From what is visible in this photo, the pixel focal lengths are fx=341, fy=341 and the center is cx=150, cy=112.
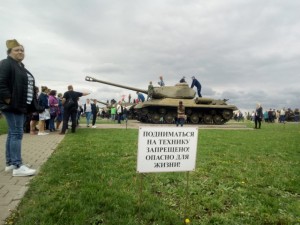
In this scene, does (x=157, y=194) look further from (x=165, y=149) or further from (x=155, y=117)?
(x=155, y=117)

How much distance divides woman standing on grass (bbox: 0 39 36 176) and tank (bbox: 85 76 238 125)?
58.7 feet

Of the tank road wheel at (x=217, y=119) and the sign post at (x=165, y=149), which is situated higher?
the tank road wheel at (x=217, y=119)

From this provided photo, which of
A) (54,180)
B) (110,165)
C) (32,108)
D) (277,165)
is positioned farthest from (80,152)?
(277,165)

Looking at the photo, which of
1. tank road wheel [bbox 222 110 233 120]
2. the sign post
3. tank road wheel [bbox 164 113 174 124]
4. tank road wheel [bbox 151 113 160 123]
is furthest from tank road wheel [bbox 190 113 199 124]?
the sign post

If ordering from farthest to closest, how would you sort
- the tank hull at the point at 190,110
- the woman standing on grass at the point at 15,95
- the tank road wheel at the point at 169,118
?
1. the tank road wheel at the point at 169,118
2. the tank hull at the point at 190,110
3. the woman standing on grass at the point at 15,95

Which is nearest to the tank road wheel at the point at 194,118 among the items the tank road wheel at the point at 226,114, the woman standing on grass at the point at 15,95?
the tank road wheel at the point at 226,114

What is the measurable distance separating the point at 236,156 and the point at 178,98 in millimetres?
17500

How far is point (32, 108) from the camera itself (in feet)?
19.6

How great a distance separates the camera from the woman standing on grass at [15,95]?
17.9ft

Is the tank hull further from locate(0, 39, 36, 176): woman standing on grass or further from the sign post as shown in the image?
the sign post

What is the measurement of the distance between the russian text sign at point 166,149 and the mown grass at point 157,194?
0.55m

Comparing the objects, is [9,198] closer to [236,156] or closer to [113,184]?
[113,184]

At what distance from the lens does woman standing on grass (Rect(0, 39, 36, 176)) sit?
545cm

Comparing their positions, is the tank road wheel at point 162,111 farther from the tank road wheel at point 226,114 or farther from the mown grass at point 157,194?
the mown grass at point 157,194
